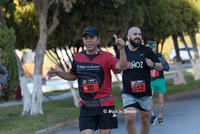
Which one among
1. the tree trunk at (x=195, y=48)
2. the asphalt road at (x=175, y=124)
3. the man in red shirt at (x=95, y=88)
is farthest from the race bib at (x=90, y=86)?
the tree trunk at (x=195, y=48)

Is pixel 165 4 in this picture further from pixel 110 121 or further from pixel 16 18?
pixel 110 121

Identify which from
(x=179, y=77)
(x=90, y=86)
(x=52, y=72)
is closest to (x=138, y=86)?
(x=90, y=86)

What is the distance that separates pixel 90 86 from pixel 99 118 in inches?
16.8

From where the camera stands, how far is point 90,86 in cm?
470

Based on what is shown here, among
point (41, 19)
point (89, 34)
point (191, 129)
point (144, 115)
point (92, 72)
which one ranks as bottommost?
point (191, 129)

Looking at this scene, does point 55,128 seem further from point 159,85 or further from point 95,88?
point 95,88

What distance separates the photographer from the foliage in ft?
31.7

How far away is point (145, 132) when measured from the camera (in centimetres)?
610

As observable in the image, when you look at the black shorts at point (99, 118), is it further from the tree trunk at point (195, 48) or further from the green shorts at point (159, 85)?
the tree trunk at point (195, 48)

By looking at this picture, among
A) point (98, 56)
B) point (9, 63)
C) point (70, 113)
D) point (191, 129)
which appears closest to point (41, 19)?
point (9, 63)

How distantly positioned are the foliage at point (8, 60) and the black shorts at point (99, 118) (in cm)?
542

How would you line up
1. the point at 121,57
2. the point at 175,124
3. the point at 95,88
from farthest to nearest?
the point at 175,124 < the point at 95,88 < the point at 121,57

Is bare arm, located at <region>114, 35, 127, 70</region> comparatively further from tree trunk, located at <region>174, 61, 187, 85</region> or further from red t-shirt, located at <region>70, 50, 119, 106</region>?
tree trunk, located at <region>174, 61, 187, 85</region>

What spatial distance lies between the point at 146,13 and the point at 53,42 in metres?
4.50
